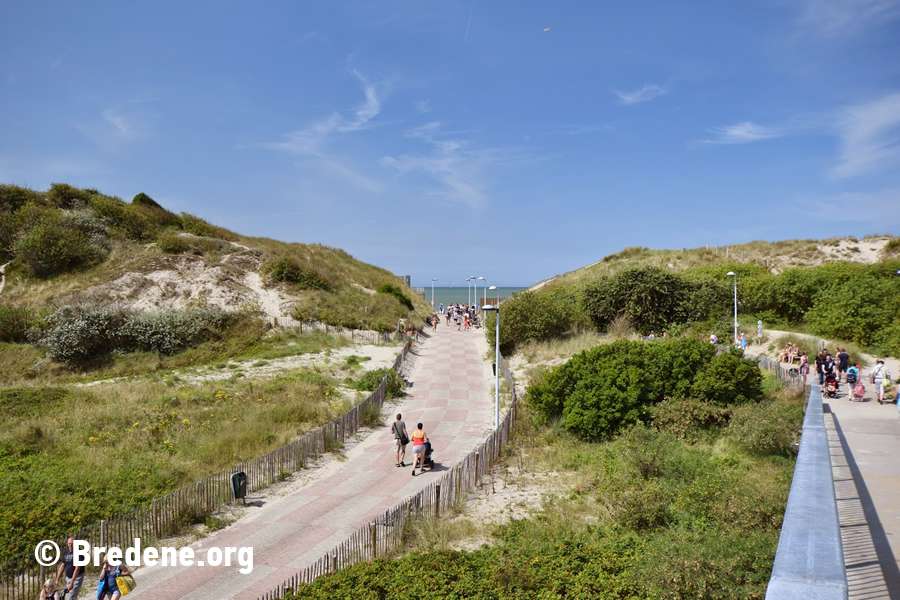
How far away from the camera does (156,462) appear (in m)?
16.9

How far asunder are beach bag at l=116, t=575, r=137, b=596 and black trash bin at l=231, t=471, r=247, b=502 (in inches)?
174

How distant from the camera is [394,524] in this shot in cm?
1219

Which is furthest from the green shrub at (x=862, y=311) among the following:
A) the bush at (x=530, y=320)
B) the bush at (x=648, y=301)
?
the bush at (x=530, y=320)

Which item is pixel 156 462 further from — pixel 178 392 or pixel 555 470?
pixel 555 470

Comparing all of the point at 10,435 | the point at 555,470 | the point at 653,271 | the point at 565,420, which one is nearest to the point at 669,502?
the point at 555,470

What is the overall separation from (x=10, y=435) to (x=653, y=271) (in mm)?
38891

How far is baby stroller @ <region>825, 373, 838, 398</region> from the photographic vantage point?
75.2 ft

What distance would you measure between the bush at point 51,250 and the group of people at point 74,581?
43911 millimetres

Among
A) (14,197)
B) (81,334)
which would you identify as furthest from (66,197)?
(81,334)

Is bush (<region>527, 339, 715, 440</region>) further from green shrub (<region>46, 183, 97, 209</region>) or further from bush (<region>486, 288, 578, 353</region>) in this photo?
green shrub (<region>46, 183, 97, 209</region>)

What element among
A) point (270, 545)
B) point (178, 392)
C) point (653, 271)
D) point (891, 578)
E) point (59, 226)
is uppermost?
point (59, 226)

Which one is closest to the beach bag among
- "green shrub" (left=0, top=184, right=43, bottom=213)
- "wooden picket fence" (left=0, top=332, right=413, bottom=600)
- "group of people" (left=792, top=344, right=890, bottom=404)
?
"wooden picket fence" (left=0, top=332, right=413, bottom=600)

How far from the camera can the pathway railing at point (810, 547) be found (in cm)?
343

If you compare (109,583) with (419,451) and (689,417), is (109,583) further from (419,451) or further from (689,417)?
(689,417)
